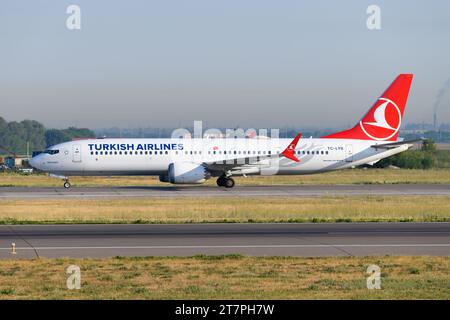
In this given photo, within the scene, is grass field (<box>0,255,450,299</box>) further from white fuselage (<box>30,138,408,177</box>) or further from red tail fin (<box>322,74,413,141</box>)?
red tail fin (<box>322,74,413,141</box>)

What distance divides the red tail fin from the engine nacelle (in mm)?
11629

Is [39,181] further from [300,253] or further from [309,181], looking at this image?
[300,253]

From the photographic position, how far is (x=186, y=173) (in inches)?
2156

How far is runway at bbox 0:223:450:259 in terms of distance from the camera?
25.4m

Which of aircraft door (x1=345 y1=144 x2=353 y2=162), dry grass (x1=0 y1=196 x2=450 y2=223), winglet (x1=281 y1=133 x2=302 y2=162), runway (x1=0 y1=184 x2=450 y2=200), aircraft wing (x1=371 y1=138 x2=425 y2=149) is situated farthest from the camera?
aircraft door (x1=345 y1=144 x2=353 y2=162)

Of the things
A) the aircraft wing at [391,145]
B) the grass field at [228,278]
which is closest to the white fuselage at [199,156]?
the aircraft wing at [391,145]

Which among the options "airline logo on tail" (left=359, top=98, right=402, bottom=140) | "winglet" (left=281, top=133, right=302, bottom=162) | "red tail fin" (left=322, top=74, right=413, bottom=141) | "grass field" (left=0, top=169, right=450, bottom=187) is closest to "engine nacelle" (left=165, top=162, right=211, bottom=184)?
"winglet" (left=281, top=133, right=302, bottom=162)

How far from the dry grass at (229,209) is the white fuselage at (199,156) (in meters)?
10.9

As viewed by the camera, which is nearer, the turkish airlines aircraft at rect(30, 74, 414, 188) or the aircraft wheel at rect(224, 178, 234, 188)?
the turkish airlines aircraft at rect(30, 74, 414, 188)

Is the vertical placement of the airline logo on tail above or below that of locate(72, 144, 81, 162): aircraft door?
above

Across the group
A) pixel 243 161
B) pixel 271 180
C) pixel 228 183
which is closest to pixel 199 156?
pixel 228 183

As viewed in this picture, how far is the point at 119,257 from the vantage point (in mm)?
23938
